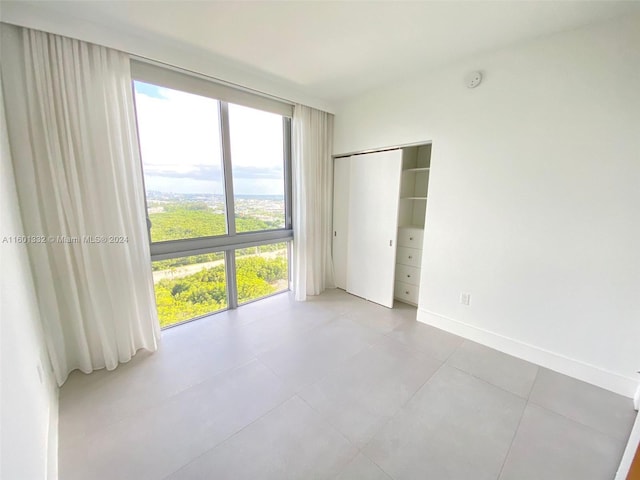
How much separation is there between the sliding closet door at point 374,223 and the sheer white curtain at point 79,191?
231 centimetres

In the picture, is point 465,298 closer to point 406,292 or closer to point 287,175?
point 406,292

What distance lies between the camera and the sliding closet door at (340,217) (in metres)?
3.40

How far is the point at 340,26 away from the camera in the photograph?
175 cm

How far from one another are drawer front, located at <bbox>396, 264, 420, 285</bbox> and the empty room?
0.35m

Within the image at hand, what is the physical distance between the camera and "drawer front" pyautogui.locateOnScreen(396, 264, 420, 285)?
3.09m

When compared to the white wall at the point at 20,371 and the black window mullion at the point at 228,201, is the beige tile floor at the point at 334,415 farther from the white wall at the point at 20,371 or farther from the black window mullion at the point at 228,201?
the black window mullion at the point at 228,201

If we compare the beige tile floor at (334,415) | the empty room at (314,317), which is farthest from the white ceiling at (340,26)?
the beige tile floor at (334,415)

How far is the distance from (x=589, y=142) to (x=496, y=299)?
1.36 m

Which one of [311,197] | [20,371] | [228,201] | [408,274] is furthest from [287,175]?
[20,371]

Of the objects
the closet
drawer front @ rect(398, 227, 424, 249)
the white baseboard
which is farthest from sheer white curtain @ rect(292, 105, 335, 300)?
the white baseboard

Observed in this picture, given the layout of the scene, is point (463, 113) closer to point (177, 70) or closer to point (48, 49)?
point (177, 70)

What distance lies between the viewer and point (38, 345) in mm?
1578

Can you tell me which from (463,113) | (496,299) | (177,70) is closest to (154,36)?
(177,70)

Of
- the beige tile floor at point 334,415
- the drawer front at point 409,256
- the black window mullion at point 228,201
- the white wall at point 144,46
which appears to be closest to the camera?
the beige tile floor at point 334,415
